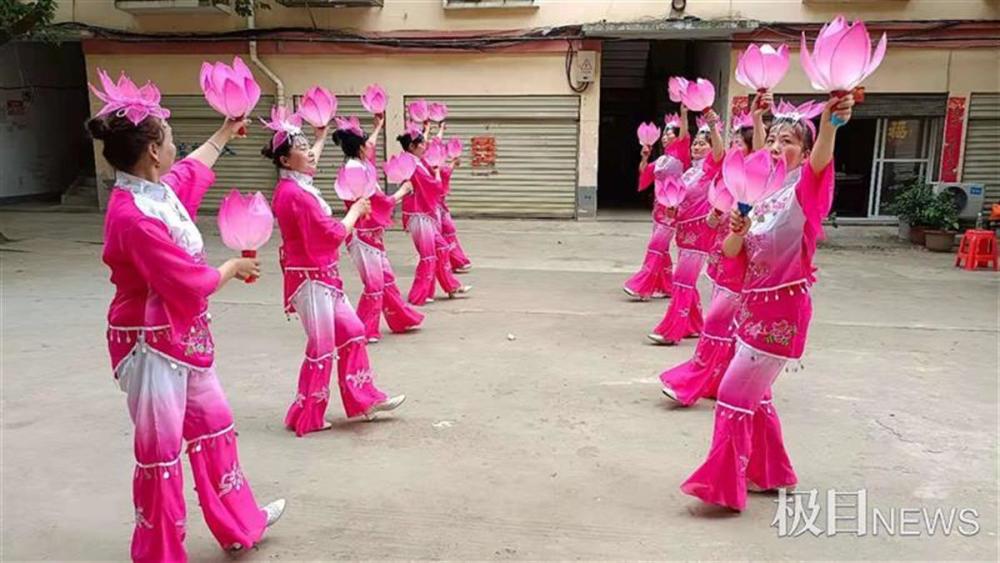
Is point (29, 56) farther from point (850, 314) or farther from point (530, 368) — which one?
point (850, 314)

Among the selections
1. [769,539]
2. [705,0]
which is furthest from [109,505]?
[705,0]

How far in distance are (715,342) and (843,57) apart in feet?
6.81

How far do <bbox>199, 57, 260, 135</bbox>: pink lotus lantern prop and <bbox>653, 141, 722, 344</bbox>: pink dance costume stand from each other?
126 inches

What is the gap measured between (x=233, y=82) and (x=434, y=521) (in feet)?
5.77

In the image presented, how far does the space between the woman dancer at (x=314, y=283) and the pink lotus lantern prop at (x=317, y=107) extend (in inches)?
2.4

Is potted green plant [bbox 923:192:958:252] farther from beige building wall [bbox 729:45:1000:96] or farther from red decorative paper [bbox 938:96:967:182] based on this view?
beige building wall [bbox 729:45:1000:96]

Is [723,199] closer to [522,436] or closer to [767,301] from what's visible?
[767,301]

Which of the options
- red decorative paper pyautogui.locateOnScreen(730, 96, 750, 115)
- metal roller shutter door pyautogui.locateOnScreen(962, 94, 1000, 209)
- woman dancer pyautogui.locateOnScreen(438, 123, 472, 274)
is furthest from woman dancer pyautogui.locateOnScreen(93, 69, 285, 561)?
metal roller shutter door pyautogui.locateOnScreen(962, 94, 1000, 209)

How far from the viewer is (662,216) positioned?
604 centimetres

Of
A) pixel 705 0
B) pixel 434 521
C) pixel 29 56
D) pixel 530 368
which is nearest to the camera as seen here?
pixel 434 521

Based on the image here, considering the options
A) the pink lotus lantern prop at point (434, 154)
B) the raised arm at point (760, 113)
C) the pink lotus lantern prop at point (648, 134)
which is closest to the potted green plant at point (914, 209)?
the pink lotus lantern prop at point (648, 134)

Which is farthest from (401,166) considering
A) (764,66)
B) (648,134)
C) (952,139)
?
(952,139)

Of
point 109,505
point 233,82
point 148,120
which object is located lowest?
point 109,505

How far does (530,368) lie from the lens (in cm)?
468
